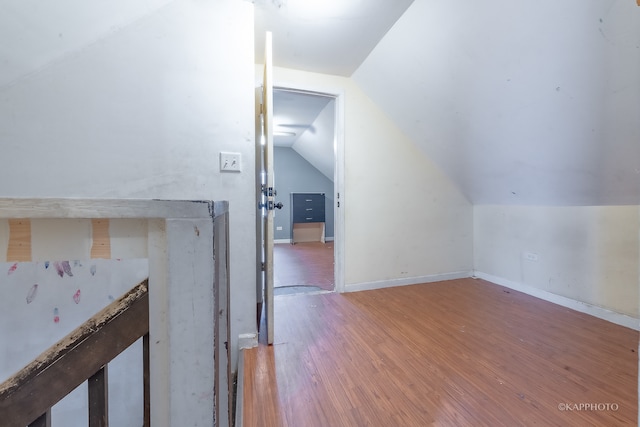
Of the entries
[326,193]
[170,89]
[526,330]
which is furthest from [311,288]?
[326,193]

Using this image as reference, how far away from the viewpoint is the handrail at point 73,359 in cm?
46

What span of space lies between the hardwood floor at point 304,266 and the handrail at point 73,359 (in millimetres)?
2263

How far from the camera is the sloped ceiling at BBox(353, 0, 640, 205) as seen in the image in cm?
129

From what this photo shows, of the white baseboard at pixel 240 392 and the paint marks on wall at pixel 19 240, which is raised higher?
the paint marks on wall at pixel 19 240

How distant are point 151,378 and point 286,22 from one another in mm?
2059

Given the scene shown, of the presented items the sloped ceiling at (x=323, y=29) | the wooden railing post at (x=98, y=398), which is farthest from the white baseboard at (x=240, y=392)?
the sloped ceiling at (x=323, y=29)

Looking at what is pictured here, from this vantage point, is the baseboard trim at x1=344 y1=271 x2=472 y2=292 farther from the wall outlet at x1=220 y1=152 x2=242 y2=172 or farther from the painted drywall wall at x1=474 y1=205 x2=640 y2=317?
the wall outlet at x1=220 y1=152 x2=242 y2=172

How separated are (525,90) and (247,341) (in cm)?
227

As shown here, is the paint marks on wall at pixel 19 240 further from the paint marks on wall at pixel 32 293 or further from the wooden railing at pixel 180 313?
the paint marks on wall at pixel 32 293

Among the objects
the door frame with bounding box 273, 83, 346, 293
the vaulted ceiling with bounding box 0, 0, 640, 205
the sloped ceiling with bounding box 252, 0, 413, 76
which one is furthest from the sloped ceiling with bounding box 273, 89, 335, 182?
the vaulted ceiling with bounding box 0, 0, 640, 205

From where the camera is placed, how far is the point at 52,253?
1.44 feet

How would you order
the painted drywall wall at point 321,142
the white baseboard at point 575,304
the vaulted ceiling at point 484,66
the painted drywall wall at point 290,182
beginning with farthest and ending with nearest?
the painted drywall wall at point 290,182, the painted drywall wall at point 321,142, the white baseboard at point 575,304, the vaulted ceiling at point 484,66

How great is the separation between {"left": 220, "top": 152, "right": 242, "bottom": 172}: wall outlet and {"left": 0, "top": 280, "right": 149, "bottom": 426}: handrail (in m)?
1.13

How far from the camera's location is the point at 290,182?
593 centimetres
